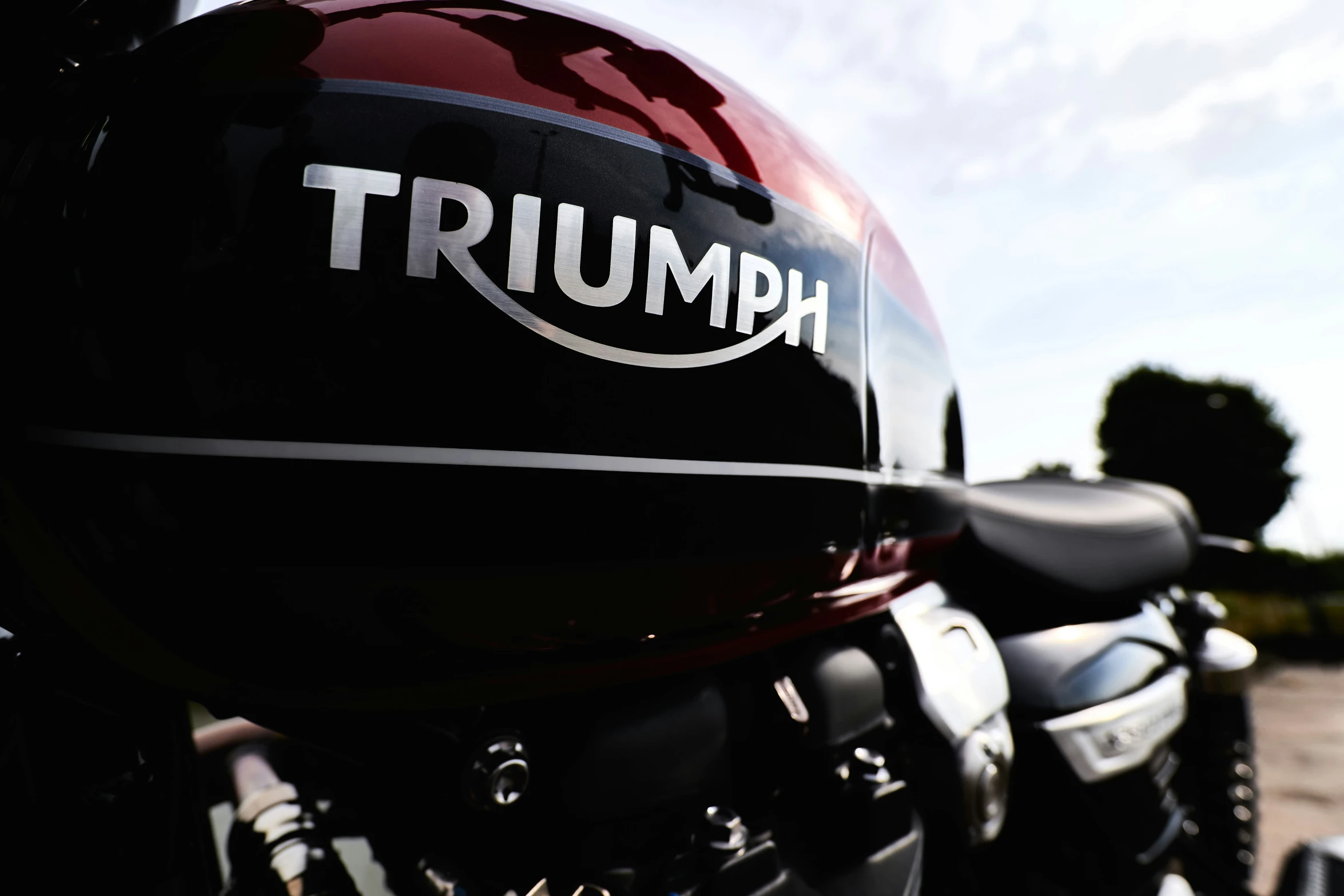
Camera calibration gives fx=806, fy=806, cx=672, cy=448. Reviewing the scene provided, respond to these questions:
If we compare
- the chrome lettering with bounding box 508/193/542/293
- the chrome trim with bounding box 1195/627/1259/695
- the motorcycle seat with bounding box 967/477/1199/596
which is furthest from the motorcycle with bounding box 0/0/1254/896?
the chrome trim with bounding box 1195/627/1259/695

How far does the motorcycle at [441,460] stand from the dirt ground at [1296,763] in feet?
4.97

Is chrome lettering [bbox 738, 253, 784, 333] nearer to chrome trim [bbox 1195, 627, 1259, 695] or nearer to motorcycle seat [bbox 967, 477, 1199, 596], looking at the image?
motorcycle seat [bbox 967, 477, 1199, 596]

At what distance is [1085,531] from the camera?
1288mm

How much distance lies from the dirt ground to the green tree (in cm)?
1125

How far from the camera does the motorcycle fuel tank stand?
1.56 feet

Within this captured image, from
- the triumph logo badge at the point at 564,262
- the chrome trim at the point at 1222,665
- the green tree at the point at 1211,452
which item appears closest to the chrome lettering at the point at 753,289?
the triumph logo badge at the point at 564,262

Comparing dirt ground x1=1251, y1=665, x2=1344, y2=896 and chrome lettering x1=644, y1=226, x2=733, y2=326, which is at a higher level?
chrome lettering x1=644, y1=226, x2=733, y2=326

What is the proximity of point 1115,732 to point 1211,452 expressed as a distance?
16147 millimetres

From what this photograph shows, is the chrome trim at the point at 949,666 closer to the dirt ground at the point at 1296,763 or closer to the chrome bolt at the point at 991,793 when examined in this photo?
the chrome bolt at the point at 991,793

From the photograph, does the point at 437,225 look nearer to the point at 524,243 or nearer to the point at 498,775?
the point at 524,243

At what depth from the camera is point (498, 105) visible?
1.80 feet

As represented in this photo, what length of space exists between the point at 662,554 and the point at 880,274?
1.25 feet

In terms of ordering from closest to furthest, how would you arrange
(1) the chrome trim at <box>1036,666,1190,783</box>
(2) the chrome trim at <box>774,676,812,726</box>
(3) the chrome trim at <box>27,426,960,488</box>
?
(3) the chrome trim at <box>27,426,960,488</box> < (2) the chrome trim at <box>774,676,812,726</box> < (1) the chrome trim at <box>1036,666,1190,783</box>

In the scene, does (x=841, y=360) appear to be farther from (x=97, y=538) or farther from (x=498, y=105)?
(x=97, y=538)
